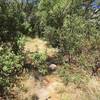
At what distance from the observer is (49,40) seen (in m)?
19.2

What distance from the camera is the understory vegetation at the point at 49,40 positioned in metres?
10.8

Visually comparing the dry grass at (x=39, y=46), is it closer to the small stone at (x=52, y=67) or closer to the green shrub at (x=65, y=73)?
the small stone at (x=52, y=67)

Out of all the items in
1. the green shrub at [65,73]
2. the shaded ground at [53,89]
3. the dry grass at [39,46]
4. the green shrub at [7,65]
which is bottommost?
the shaded ground at [53,89]

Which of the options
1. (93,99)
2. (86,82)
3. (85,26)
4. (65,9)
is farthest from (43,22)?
(93,99)

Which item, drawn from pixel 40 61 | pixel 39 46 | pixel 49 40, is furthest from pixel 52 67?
pixel 49 40

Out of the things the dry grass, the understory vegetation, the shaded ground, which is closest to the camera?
the understory vegetation

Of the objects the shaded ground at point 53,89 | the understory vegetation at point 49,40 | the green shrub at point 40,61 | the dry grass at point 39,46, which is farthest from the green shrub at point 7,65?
the dry grass at point 39,46

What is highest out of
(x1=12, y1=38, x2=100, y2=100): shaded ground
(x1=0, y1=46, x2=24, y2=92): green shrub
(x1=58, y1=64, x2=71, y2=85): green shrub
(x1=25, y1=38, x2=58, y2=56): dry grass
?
(x1=0, y1=46, x2=24, y2=92): green shrub

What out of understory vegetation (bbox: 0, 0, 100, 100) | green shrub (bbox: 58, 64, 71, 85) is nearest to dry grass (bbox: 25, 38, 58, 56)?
understory vegetation (bbox: 0, 0, 100, 100)

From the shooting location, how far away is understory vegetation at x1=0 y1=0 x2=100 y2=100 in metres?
10.8

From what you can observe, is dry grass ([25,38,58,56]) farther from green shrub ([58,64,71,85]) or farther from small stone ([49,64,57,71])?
green shrub ([58,64,71,85])

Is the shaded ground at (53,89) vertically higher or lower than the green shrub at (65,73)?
lower

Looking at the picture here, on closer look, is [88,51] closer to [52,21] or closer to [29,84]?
[29,84]

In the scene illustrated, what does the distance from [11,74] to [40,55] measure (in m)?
1.69
